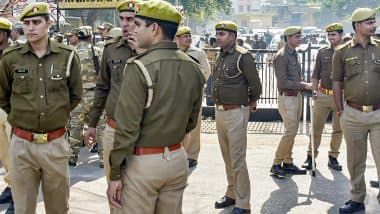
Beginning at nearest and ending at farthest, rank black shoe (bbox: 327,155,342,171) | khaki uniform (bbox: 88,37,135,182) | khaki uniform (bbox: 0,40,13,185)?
1. khaki uniform (bbox: 88,37,135,182)
2. khaki uniform (bbox: 0,40,13,185)
3. black shoe (bbox: 327,155,342,171)

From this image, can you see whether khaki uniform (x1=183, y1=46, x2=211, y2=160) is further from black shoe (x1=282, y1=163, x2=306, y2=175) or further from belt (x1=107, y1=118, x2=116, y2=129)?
belt (x1=107, y1=118, x2=116, y2=129)

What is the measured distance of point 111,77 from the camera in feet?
16.9

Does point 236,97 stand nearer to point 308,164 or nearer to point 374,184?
point 374,184

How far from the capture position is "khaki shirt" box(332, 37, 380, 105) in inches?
233

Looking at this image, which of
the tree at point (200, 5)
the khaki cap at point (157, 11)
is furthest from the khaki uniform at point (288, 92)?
the tree at point (200, 5)

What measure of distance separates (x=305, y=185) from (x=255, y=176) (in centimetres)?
74

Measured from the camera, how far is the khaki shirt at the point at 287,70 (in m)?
7.49

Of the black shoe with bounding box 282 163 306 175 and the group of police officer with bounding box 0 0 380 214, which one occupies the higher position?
the group of police officer with bounding box 0 0 380 214

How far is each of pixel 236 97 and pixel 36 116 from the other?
221cm

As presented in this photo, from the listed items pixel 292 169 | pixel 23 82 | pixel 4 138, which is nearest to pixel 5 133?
pixel 4 138

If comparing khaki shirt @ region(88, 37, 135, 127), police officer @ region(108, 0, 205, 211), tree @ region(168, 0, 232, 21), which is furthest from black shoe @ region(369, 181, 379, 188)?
tree @ region(168, 0, 232, 21)

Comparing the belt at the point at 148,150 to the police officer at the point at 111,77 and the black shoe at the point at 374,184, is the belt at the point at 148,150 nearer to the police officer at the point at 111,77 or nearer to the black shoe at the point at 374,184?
the police officer at the point at 111,77

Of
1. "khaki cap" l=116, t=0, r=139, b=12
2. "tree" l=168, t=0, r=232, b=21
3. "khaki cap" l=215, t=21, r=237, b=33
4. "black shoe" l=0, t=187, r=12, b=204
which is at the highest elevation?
"tree" l=168, t=0, r=232, b=21

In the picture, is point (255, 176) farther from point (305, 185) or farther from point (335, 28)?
point (335, 28)
